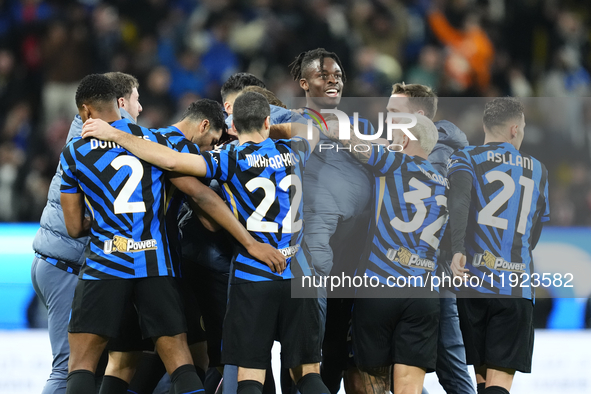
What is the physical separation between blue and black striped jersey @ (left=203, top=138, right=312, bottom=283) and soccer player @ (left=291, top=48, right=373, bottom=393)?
1.05ft

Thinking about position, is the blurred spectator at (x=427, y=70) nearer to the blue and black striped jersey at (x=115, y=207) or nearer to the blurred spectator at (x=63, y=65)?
the blurred spectator at (x=63, y=65)

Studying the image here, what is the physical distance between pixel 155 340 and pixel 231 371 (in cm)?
45

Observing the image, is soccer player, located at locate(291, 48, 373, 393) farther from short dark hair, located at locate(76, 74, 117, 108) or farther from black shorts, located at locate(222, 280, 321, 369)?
short dark hair, located at locate(76, 74, 117, 108)

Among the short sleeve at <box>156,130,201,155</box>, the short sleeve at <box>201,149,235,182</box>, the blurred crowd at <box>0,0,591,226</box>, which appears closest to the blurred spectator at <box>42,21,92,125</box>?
the blurred crowd at <box>0,0,591,226</box>

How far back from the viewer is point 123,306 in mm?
3277

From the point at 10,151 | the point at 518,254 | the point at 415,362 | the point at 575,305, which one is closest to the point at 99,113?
the point at 415,362

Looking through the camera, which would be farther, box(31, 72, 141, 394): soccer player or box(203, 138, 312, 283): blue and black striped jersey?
box(31, 72, 141, 394): soccer player

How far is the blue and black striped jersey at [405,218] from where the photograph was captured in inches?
142

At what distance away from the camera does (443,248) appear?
4.02 meters

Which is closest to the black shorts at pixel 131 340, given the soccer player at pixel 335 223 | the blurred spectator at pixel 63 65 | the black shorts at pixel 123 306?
the black shorts at pixel 123 306

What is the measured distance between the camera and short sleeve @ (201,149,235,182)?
3363 mm

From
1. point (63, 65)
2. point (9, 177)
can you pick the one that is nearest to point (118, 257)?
point (9, 177)

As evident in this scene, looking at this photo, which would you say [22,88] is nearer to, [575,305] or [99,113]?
[99,113]

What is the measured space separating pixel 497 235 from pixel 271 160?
1.36 meters
